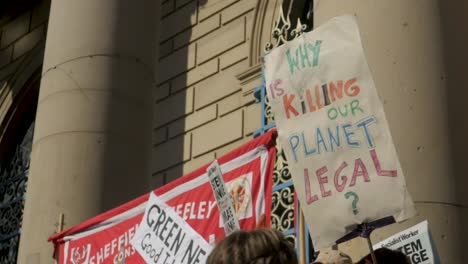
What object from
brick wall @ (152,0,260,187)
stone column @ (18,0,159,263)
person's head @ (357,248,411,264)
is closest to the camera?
person's head @ (357,248,411,264)

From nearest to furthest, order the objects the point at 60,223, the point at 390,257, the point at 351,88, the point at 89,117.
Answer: the point at 390,257
the point at 351,88
the point at 60,223
the point at 89,117

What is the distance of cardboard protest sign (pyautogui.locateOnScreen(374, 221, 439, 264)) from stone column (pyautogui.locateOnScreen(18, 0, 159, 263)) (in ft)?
13.4

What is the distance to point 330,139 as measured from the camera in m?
4.60

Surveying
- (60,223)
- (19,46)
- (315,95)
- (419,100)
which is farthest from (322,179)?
(19,46)

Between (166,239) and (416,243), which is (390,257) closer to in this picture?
(416,243)

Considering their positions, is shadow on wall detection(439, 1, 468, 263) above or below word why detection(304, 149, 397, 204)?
above

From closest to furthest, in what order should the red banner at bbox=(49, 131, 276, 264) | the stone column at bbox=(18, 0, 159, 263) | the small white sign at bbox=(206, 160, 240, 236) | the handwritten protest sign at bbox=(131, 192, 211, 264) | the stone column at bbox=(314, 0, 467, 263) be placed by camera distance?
the stone column at bbox=(314, 0, 467, 263)
the small white sign at bbox=(206, 160, 240, 236)
the red banner at bbox=(49, 131, 276, 264)
the handwritten protest sign at bbox=(131, 192, 211, 264)
the stone column at bbox=(18, 0, 159, 263)

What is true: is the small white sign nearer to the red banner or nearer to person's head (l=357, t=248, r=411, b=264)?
the red banner

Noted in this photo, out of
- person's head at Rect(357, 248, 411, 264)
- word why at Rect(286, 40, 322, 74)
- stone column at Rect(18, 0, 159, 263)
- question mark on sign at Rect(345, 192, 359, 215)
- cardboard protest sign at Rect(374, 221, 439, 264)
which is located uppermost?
stone column at Rect(18, 0, 159, 263)

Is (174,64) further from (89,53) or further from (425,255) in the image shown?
(425,255)

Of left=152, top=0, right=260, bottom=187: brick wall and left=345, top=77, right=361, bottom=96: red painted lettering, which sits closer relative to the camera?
left=345, top=77, right=361, bottom=96: red painted lettering

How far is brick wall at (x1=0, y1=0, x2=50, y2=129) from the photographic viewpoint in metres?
15.1

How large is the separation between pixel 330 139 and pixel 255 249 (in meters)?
1.45

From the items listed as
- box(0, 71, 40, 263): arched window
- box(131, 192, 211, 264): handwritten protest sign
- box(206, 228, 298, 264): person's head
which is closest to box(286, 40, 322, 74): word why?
box(131, 192, 211, 264): handwritten protest sign
